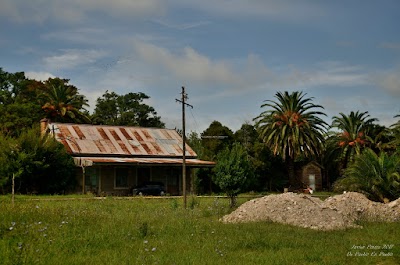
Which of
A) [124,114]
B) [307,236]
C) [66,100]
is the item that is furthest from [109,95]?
[307,236]

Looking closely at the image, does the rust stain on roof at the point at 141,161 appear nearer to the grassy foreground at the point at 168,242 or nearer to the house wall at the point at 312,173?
the house wall at the point at 312,173

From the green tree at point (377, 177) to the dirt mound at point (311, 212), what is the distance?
3953 mm

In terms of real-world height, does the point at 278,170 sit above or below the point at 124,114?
below

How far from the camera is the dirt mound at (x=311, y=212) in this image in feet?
58.3

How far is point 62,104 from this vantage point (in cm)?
5303

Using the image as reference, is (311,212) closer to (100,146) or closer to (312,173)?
(100,146)

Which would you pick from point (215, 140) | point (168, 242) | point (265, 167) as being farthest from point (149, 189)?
point (168, 242)

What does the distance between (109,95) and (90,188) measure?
32.0 metres

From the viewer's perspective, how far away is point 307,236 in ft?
47.6

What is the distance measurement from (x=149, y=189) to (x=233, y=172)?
11.4 meters

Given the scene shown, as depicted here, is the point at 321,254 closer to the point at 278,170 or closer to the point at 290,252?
the point at 290,252

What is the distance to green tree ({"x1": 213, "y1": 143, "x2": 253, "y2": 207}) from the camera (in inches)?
1120

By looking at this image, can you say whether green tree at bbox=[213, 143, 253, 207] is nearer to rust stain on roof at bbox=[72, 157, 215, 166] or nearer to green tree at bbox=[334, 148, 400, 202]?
green tree at bbox=[334, 148, 400, 202]

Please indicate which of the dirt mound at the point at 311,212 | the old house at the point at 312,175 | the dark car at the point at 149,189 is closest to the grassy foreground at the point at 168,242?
the dirt mound at the point at 311,212
